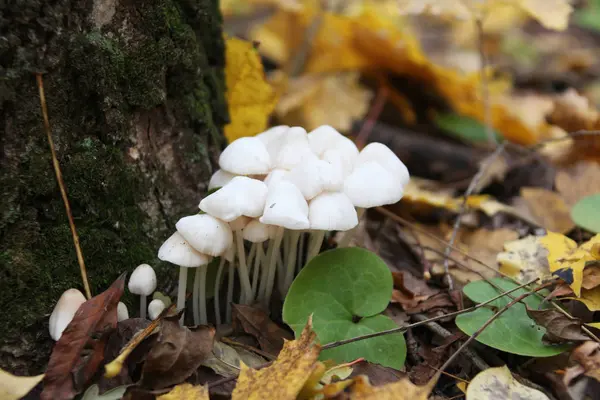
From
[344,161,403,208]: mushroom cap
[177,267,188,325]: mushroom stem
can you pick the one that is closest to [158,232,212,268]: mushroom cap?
[177,267,188,325]: mushroom stem

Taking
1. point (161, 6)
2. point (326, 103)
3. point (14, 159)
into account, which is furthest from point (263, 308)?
point (326, 103)

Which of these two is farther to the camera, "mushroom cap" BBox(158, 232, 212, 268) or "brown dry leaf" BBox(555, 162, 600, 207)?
"brown dry leaf" BBox(555, 162, 600, 207)

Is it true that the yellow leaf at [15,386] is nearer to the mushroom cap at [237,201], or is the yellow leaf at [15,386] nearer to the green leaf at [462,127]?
the mushroom cap at [237,201]

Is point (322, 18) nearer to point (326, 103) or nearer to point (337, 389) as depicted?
point (326, 103)

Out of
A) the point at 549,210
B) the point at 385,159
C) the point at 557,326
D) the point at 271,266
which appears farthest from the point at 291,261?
the point at 549,210

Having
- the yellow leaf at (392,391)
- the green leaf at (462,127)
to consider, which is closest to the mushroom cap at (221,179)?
Answer: the yellow leaf at (392,391)

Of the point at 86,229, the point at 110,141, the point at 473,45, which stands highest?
the point at 110,141

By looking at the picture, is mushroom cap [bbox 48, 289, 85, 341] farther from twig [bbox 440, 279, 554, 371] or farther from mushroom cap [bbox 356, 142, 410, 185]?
twig [bbox 440, 279, 554, 371]
